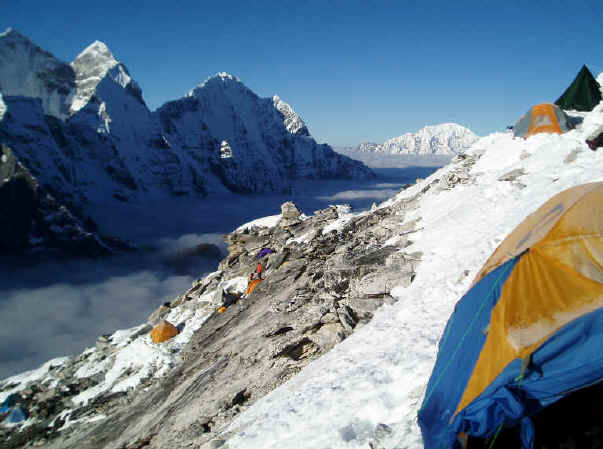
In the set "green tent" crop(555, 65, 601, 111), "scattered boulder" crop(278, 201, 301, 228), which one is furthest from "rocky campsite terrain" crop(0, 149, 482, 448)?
"green tent" crop(555, 65, 601, 111)

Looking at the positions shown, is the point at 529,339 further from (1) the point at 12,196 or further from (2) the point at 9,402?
(1) the point at 12,196

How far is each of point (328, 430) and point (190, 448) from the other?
4.59 m

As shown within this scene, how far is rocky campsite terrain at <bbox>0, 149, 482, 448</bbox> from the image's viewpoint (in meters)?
10.5

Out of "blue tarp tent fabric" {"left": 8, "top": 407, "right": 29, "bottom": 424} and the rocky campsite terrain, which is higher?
the rocky campsite terrain

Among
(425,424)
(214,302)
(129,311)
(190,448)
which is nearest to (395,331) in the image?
(425,424)

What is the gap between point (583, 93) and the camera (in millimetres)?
21781

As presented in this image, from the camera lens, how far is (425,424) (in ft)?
16.9

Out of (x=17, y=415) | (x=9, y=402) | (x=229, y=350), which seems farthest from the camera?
(x=9, y=402)

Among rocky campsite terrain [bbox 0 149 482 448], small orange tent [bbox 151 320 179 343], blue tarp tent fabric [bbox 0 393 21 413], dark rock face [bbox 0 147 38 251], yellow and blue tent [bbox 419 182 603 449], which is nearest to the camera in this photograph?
yellow and blue tent [bbox 419 182 603 449]

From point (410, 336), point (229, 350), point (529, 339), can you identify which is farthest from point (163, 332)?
point (529, 339)

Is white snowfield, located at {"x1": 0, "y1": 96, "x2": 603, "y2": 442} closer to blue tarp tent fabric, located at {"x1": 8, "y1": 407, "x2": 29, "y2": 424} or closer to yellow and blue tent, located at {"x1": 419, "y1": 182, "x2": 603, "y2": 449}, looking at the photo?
yellow and blue tent, located at {"x1": 419, "y1": 182, "x2": 603, "y2": 449}

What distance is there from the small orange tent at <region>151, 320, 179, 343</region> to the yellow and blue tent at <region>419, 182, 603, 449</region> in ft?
67.2

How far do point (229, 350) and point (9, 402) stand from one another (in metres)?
20.9

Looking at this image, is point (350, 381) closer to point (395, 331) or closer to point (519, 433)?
point (395, 331)
